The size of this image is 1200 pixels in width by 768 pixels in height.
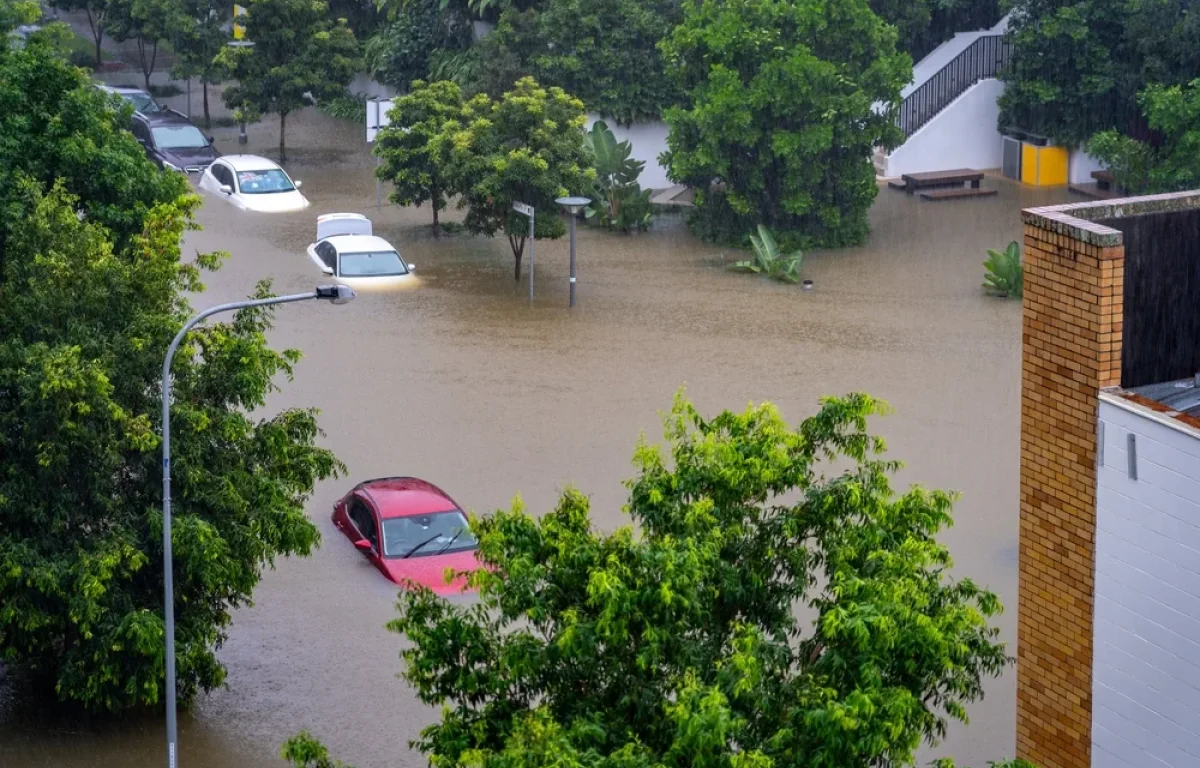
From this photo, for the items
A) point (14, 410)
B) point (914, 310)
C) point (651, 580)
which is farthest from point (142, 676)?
point (914, 310)

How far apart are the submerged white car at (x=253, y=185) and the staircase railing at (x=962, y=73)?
13559 millimetres

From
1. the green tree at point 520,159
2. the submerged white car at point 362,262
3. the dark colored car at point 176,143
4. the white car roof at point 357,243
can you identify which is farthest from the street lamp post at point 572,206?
the dark colored car at point 176,143

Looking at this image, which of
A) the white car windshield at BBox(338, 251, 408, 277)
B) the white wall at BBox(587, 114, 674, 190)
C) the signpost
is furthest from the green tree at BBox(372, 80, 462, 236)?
the white wall at BBox(587, 114, 674, 190)

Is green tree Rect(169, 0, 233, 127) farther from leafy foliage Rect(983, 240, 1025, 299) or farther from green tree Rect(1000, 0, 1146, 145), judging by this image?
leafy foliage Rect(983, 240, 1025, 299)

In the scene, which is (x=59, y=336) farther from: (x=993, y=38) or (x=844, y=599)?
(x=993, y=38)

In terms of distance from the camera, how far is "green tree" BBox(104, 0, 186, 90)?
46.5m

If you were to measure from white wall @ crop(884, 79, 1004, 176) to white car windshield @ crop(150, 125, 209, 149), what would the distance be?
15.8 metres

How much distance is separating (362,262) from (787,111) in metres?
8.10

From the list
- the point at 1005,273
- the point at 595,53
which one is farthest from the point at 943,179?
the point at 1005,273

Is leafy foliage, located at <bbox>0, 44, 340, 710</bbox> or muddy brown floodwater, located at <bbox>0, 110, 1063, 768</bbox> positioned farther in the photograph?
muddy brown floodwater, located at <bbox>0, 110, 1063, 768</bbox>

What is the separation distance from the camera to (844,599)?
1005 cm

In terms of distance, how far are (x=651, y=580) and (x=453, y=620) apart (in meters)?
1.33

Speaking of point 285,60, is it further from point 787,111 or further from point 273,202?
point 787,111

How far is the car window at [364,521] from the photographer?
20.1 m
